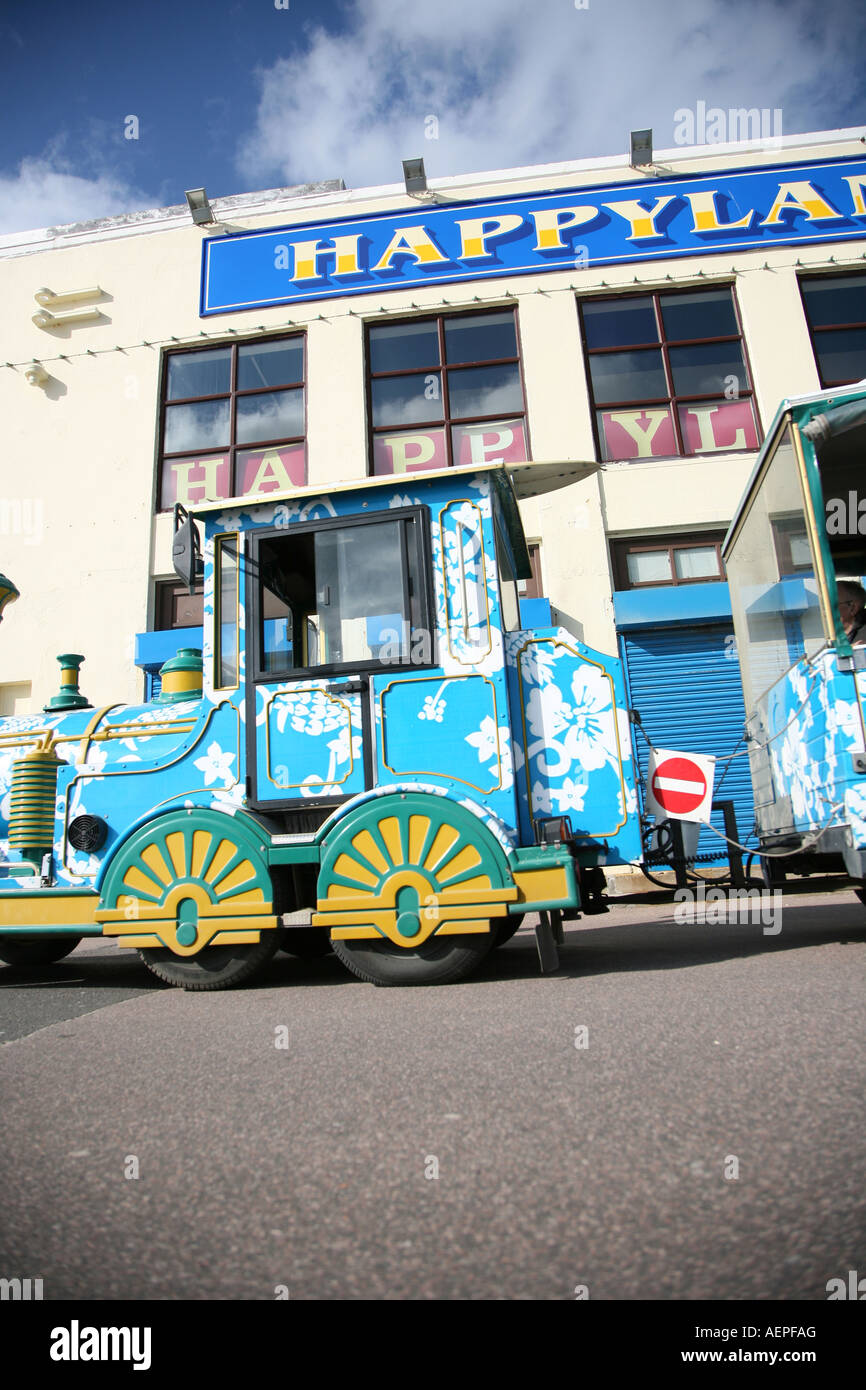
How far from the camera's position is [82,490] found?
38.7 feet

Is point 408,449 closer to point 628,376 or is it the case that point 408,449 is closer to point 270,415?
point 270,415

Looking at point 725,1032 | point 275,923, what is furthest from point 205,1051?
point 725,1032

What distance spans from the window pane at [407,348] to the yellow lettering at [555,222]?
2.13 metres

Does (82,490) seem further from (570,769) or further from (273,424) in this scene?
(570,769)

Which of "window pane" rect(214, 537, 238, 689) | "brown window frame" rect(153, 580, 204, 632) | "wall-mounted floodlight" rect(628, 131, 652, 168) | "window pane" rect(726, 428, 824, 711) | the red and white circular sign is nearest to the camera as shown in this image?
"window pane" rect(726, 428, 824, 711)

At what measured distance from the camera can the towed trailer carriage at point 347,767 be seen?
12.8ft

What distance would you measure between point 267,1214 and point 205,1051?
1425 millimetres

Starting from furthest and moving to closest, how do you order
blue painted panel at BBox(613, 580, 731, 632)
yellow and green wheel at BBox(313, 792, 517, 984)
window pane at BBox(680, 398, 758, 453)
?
window pane at BBox(680, 398, 758, 453) → blue painted panel at BBox(613, 580, 731, 632) → yellow and green wheel at BBox(313, 792, 517, 984)

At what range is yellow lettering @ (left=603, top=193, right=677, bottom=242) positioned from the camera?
11938 millimetres

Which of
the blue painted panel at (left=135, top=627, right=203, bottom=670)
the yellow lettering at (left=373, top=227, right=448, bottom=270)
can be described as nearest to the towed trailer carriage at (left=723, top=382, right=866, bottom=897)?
the blue painted panel at (left=135, top=627, right=203, bottom=670)

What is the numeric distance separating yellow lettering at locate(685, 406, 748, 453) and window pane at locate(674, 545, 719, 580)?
156cm

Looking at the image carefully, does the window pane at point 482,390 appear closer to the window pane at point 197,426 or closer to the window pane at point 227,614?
the window pane at point 197,426

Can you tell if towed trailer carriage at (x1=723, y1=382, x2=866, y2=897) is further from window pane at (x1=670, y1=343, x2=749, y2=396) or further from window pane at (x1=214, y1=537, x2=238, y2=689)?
window pane at (x1=670, y1=343, x2=749, y2=396)

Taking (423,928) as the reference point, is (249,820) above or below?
above
